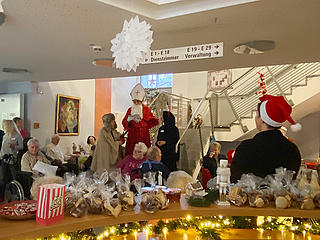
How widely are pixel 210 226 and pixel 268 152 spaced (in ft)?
2.19

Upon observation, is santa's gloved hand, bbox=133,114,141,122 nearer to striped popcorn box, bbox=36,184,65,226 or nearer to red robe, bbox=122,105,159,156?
red robe, bbox=122,105,159,156

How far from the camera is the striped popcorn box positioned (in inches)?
59.3

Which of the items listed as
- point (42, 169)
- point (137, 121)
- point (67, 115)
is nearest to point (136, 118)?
point (137, 121)

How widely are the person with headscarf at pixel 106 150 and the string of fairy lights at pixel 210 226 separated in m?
2.74

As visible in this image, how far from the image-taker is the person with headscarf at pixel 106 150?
4.78 meters

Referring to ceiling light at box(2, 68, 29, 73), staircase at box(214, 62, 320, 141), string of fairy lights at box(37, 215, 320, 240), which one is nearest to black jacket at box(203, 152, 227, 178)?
staircase at box(214, 62, 320, 141)

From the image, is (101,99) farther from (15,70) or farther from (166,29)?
(166,29)

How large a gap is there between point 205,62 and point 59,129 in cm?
526

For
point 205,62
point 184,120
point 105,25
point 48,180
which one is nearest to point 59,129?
point 184,120

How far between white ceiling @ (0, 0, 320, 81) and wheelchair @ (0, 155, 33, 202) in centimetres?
135

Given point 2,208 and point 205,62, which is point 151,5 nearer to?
point 2,208

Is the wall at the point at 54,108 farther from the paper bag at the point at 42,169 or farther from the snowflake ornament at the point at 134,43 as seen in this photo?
the snowflake ornament at the point at 134,43

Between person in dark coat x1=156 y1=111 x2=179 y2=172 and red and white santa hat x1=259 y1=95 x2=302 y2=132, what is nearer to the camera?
red and white santa hat x1=259 y1=95 x2=302 y2=132

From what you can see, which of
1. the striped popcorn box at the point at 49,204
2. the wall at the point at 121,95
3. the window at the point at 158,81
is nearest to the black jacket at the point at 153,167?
the striped popcorn box at the point at 49,204
